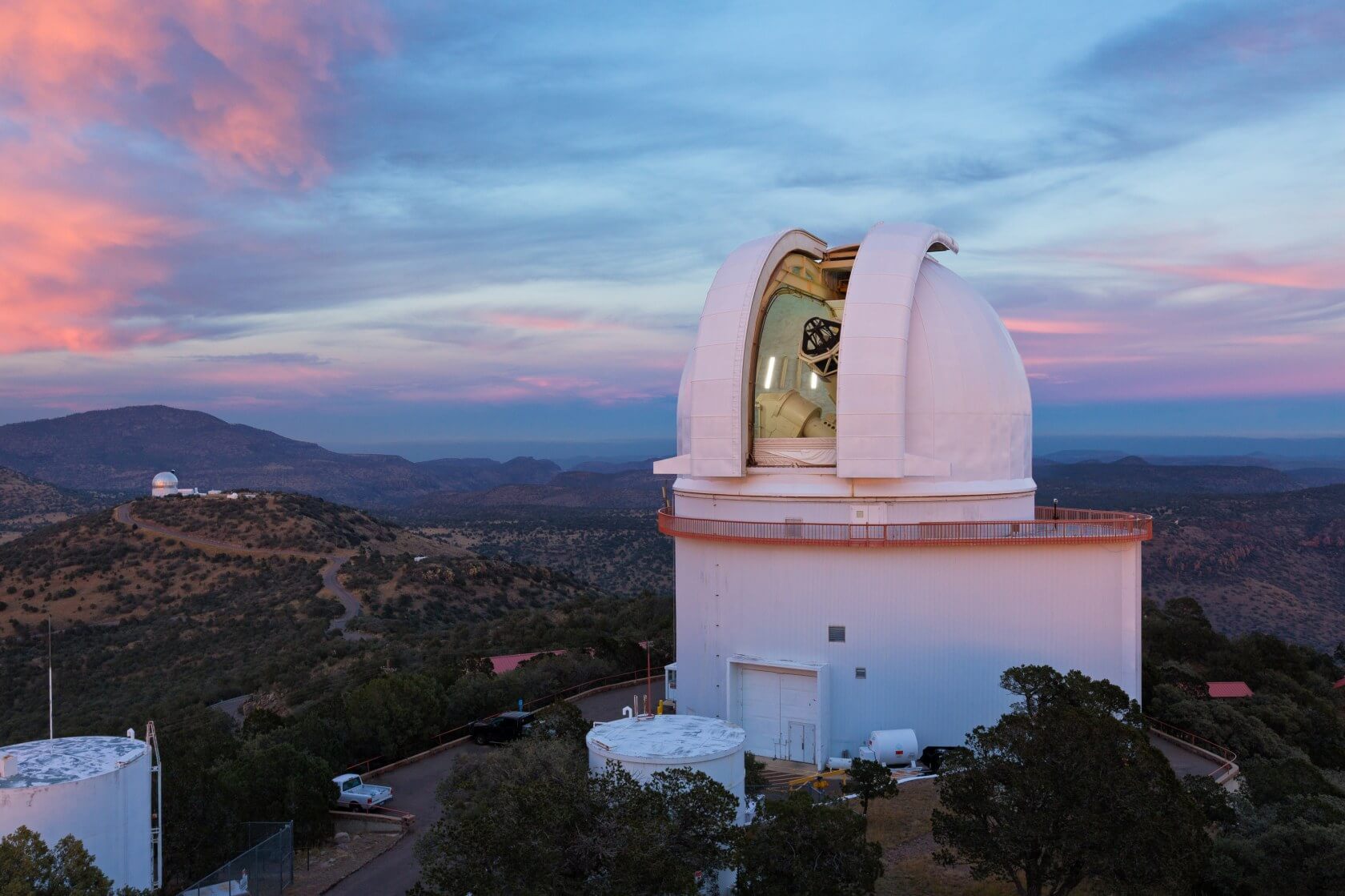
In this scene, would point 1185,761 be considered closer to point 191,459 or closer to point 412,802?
point 412,802

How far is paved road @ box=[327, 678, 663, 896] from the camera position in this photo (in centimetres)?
1278

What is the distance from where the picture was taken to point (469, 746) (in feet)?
64.7

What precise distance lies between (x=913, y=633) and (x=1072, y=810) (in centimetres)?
728

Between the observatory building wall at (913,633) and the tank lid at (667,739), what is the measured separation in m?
4.54

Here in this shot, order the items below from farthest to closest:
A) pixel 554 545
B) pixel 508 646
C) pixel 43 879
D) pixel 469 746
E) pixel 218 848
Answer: pixel 554 545
pixel 508 646
pixel 469 746
pixel 218 848
pixel 43 879

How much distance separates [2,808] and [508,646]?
21643 mm

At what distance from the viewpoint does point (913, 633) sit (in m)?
17.4

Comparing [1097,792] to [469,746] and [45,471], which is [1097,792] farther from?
[45,471]

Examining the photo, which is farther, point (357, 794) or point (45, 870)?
point (357, 794)

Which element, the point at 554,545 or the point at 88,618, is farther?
the point at 554,545

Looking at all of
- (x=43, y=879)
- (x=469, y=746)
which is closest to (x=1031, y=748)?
(x=43, y=879)

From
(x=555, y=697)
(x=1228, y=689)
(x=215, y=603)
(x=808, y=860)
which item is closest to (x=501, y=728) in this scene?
(x=555, y=697)

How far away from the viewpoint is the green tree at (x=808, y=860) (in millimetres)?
9945

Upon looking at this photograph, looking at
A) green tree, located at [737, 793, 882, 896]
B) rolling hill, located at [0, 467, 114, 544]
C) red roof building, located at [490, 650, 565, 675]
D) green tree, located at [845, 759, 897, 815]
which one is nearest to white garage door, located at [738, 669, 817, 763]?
green tree, located at [845, 759, 897, 815]
